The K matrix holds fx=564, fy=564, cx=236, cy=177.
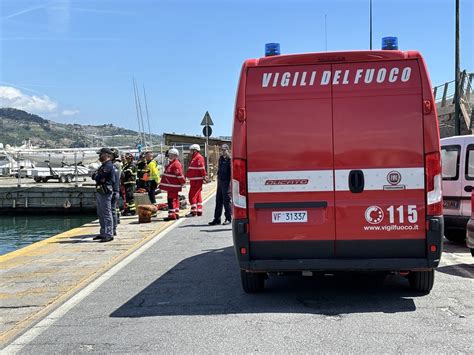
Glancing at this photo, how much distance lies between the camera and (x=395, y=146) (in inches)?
234

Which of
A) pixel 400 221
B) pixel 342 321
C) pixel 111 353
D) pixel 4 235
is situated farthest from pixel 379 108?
pixel 4 235

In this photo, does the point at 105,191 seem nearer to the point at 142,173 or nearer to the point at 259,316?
the point at 142,173

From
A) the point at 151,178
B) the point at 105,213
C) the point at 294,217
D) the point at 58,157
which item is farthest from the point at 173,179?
the point at 58,157

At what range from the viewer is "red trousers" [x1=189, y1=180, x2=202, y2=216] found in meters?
14.7

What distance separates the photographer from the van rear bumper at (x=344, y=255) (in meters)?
5.93

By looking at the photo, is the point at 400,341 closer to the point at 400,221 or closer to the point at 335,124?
the point at 400,221

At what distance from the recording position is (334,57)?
612cm

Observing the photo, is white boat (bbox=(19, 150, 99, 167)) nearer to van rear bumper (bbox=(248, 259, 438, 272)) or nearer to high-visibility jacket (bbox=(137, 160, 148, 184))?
high-visibility jacket (bbox=(137, 160, 148, 184))

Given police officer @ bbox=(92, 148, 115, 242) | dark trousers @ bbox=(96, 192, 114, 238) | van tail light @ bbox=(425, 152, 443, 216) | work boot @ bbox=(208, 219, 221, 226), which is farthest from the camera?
work boot @ bbox=(208, 219, 221, 226)

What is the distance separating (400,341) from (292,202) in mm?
1854

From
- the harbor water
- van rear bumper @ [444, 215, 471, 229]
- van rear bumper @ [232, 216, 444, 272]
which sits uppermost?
van rear bumper @ [232, 216, 444, 272]

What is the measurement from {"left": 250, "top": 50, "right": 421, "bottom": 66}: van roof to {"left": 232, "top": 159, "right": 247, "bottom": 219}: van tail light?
1.13 meters

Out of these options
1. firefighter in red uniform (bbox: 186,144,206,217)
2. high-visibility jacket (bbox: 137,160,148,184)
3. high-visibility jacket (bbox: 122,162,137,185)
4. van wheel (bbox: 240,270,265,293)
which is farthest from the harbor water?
van wheel (bbox: 240,270,265,293)

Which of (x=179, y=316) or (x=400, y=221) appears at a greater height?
(x=400, y=221)
